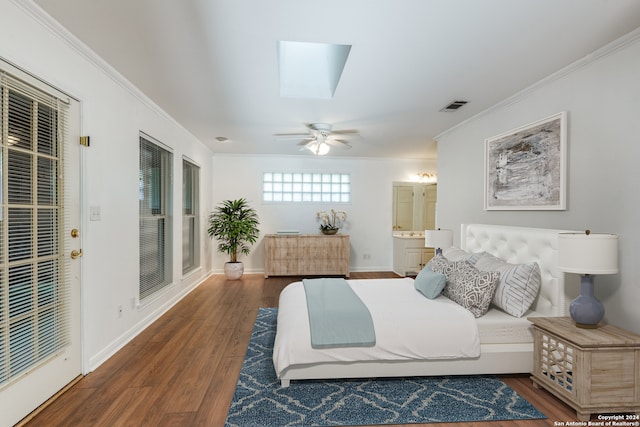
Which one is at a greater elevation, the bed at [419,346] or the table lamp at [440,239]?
the table lamp at [440,239]

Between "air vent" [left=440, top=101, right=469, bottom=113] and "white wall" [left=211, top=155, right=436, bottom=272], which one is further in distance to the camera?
"white wall" [left=211, top=155, right=436, bottom=272]

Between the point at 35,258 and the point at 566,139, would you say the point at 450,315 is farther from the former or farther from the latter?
the point at 35,258

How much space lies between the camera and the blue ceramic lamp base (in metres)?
2.05

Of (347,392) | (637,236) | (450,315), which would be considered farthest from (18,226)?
(637,236)

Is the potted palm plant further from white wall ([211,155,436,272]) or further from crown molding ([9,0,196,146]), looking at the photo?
crown molding ([9,0,196,146])

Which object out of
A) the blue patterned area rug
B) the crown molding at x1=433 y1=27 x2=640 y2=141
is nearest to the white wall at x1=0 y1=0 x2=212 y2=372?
the blue patterned area rug

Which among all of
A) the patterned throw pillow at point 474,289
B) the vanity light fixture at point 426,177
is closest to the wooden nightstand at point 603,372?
the patterned throw pillow at point 474,289

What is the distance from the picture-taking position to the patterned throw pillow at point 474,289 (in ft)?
8.05

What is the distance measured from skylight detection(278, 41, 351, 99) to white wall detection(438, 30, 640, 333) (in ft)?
6.32

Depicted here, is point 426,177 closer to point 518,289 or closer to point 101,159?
point 518,289

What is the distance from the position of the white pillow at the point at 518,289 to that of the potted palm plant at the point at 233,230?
14.4 ft

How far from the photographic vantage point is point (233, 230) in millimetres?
5797

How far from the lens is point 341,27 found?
204 centimetres

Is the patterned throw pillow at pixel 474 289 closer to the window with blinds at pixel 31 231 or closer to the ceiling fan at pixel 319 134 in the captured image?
the ceiling fan at pixel 319 134
